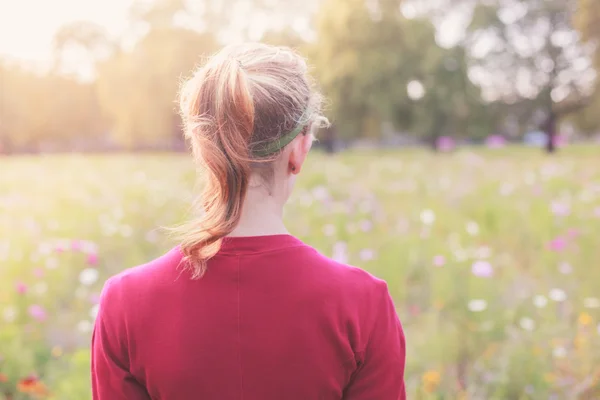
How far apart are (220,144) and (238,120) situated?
68 millimetres

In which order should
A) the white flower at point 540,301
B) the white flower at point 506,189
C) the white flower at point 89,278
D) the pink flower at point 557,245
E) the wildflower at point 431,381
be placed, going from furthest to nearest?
the white flower at point 506,189, the pink flower at point 557,245, the white flower at point 89,278, the white flower at point 540,301, the wildflower at point 431,381

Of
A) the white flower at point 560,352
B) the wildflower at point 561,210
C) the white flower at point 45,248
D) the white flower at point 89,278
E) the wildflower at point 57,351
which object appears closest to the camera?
the white flower at point 560,352

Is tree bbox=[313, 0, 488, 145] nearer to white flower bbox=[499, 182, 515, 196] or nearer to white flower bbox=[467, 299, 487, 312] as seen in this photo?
white flower bbox=[499, 182, 515, 196]

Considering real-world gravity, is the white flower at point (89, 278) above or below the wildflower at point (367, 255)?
below

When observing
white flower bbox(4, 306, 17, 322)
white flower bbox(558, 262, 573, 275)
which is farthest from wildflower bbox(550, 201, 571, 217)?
white flower bbox(4, 306, 17, 322)

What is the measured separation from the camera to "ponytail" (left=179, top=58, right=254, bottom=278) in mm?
1148

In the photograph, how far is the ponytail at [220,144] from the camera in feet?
3.77

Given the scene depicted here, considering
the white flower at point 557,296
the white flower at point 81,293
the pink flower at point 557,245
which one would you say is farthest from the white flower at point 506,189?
the white flower at point 81,293

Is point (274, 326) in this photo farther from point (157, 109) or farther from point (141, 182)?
point (157, 109)

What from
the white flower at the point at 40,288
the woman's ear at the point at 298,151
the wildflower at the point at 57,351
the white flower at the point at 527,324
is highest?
the woman's ear at the point at 298,151

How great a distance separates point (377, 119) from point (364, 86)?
5.54 feet

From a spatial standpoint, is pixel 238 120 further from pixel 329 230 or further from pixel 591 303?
pixel 329 230

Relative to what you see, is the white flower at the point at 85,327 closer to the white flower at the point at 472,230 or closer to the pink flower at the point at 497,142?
the white flower at the point at 472,230

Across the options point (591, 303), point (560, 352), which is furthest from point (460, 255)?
point (560, 352)
